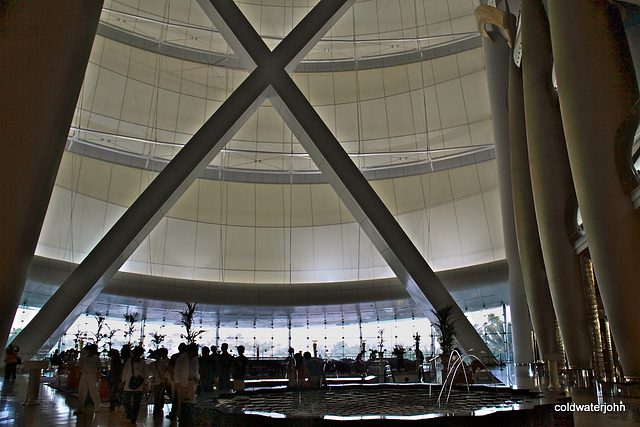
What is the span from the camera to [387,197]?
33312 millimetres

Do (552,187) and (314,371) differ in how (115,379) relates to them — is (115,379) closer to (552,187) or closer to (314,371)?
(314,371)

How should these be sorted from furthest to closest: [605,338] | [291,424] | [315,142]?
1. [315,142]
2. [605,338]
3. [291,424]

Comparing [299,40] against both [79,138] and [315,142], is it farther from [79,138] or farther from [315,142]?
[79,138]

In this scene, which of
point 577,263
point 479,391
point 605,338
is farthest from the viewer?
point 605,338

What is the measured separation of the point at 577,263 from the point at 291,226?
845 inches

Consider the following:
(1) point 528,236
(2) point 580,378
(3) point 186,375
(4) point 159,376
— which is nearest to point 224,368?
(4) point 159,376

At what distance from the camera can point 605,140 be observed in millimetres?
10062

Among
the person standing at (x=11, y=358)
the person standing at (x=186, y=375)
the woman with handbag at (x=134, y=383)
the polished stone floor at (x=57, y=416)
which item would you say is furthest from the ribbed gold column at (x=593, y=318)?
the person standing at (x=11, y=358)

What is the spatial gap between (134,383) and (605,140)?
9.89m

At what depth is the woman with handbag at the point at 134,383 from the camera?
8.00m

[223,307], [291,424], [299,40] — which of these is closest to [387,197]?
[223,307]

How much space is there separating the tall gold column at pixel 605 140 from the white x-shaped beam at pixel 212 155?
8.20 meters

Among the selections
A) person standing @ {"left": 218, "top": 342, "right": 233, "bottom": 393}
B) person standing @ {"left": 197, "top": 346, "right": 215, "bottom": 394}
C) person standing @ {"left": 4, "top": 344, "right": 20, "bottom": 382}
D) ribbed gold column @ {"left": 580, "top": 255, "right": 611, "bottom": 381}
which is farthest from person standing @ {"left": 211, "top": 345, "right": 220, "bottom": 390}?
ribbed gold column @ {"left": 580, "top": 255, "right": 611, "bottom": 381}

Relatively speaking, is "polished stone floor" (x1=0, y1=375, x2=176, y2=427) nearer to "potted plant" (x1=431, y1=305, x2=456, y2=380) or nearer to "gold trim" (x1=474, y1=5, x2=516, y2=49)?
"potted plant" (x1=431, y1=305, x2=456, y2=380)
